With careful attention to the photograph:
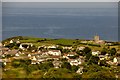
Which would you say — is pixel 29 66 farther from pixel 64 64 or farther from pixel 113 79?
pixel 113 79

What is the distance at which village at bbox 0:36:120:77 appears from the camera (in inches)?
691

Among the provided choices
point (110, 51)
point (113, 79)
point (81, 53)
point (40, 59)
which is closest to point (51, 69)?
point (113, 79)

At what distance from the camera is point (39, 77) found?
44.7 ft

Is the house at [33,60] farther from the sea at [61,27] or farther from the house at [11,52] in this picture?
the sea at [61,27]

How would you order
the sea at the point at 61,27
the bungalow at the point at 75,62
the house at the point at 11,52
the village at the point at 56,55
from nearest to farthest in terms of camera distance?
1. the bungalow at the point at 75,62
2. the village at the point at 56,55
3. the house at the point at 11,52
4. the sea at the point at 61,27

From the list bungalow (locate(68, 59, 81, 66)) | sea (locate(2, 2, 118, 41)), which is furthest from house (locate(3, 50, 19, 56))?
sea (locate(2, 2, 118, 41))

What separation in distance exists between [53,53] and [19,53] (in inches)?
75.2

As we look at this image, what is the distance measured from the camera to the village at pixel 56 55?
17.6m

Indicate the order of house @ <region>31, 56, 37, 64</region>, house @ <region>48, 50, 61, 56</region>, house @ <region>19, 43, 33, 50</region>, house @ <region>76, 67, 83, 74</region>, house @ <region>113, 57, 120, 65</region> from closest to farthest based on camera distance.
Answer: house @ <region>76, 67, 83, 74</region>, house @ <region>31, 56, 37, 64</region>, house @ <region>113, 57, 120, 65</region>, house @ <region>48, 50, 61, 56</region>, house @ <region>19, 43, 33, 50</region>

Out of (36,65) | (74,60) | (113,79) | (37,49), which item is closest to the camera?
(113,79)

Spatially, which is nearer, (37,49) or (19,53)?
(19,53)

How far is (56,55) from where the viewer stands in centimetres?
1986

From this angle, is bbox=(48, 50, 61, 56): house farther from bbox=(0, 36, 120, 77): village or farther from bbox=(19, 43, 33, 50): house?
bbox=(19, 43, 33, 50): house

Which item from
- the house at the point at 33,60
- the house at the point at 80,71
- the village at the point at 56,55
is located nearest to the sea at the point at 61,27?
the village at the point at 56,55
